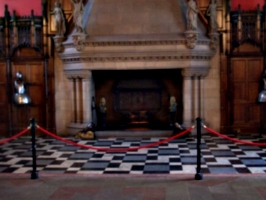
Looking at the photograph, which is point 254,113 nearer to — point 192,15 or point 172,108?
point 172,108

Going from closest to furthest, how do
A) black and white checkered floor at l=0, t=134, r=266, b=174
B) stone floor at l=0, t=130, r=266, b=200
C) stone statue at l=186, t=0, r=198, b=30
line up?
1. stone floor at l=0, t=130, r=266, b=200
2. black and white checkered floor at l=0, t=134, r=266, b=174
3. stone statue at l=186, t=0, r=198, b=30

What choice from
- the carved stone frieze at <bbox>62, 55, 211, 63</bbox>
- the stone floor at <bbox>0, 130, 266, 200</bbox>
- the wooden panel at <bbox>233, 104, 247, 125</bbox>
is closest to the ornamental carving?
the carved stone frieze at <bbox>62, 55, 211, 63</bbox>

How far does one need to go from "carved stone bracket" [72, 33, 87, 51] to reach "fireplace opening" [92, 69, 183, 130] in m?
1.23

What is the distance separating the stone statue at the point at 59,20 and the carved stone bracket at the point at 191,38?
3330 millimetres

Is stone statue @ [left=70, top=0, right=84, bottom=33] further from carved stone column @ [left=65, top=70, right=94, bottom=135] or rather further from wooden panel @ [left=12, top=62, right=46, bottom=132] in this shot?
wooden panel @ [left=12, top=62, right=46, bottom=132]

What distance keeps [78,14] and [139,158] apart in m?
4.25

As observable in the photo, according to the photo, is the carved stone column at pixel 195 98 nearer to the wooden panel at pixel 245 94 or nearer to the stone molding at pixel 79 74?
the wooden panel at pixel 245 94

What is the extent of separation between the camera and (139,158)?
7695 millimetres

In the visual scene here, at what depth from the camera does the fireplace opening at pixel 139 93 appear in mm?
10797

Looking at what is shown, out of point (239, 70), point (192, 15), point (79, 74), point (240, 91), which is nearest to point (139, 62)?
point (79, 74)

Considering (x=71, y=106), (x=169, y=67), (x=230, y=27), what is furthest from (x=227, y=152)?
(x=71, y=106)

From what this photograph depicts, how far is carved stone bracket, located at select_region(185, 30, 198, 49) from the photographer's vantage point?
9.53 metres

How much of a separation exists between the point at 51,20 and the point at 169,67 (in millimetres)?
3586

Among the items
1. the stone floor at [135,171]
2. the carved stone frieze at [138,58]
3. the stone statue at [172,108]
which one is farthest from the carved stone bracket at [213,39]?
the stone floor at [135,171]
